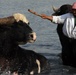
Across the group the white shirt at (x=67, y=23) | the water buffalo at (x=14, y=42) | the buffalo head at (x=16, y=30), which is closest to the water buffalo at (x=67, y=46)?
the white shirt at (x=67, y=23)

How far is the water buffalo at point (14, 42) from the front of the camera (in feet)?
29.1

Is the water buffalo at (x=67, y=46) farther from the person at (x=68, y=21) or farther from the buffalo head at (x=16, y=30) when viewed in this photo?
the buffalo head at (x=16, y=30)

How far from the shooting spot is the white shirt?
31.9ft

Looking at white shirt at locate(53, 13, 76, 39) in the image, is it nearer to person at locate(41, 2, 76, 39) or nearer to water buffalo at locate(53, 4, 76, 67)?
person at locate(41, 2, 76, 39)

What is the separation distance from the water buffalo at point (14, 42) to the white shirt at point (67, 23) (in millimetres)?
1118

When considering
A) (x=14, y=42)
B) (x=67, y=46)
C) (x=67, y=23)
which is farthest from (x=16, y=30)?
(x=67, y=46)

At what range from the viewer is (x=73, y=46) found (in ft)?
33.4

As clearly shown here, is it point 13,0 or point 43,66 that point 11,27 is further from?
point 13,0

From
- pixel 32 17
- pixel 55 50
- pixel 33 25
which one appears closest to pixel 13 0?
pixel 32 17

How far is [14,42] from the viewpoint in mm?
8992

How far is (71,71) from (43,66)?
2.79 ft

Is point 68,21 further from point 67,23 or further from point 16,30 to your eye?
point 16,30

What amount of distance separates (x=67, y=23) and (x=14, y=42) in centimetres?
158

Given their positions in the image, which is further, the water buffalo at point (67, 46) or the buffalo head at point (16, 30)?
the water buffalo at point (67, 46)
